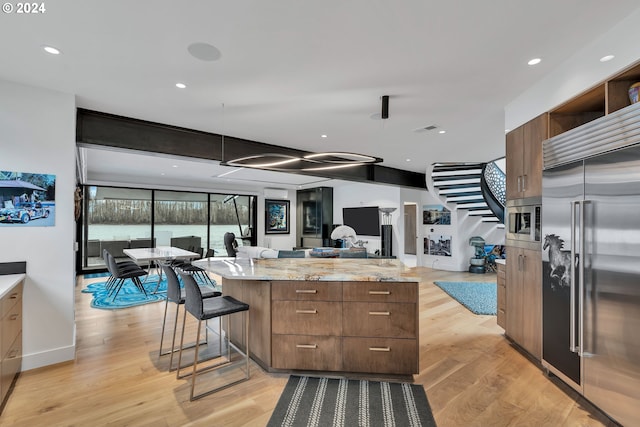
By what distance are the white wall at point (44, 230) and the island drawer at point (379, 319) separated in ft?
9.04

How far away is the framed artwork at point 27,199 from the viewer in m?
2.76

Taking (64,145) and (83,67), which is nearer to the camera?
(83,67)

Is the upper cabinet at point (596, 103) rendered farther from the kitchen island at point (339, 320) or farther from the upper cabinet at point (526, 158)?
the kitchen island at point (339, 320)

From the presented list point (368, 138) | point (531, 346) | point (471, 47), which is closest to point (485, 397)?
point (531, 346)

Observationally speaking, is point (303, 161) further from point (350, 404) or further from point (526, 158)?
point (350, 404)

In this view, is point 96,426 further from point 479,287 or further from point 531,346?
point 479,287

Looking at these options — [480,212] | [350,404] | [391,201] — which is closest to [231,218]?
Answer: [391,201]

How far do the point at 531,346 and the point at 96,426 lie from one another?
11.8ft

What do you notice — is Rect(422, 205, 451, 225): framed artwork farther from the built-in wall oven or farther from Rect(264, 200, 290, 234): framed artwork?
the built-in wall oven

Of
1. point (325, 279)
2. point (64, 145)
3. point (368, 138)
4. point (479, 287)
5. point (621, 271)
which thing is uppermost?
point (368, 138)

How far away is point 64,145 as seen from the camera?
2975 mm

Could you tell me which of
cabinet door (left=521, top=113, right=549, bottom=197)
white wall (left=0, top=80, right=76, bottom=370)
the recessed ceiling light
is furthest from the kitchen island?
the recessed ceiling light

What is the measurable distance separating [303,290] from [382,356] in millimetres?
869

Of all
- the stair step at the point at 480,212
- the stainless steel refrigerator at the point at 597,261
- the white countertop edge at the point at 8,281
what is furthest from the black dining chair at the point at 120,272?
the stair step at the point at 480,212
